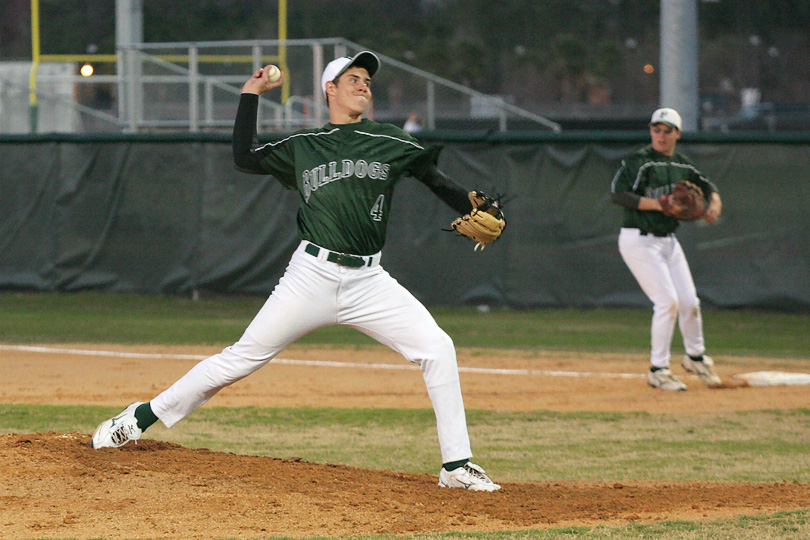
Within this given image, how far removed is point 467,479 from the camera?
5.09m

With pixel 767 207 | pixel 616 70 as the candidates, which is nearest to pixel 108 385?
pixel 767 207

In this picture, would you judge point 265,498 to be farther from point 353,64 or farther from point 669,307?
point 669,307

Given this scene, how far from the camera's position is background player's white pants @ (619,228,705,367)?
880 centimetres

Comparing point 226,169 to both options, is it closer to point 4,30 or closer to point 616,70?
point 616,70

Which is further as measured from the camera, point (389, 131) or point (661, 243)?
point (661, 243)

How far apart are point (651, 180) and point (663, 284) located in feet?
2.74

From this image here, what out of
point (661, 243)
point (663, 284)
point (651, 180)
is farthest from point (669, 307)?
point (651, 180)

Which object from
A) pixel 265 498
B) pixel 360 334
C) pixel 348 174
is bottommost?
pixel 360 334

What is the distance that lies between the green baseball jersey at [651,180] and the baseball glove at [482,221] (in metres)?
3.92

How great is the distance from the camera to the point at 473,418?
25.4ft

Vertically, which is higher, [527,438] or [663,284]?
[663,284]

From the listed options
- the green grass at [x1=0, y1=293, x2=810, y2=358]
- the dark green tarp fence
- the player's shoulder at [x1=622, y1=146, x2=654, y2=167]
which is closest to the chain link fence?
the dark green tarp fence

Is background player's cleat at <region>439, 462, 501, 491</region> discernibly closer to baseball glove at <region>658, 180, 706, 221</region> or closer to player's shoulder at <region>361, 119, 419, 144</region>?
player's shoulder at <region>361, 119, 419, 144</region>

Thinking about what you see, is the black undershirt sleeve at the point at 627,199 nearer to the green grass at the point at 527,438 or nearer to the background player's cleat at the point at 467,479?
the green grass at the point at 527,438
